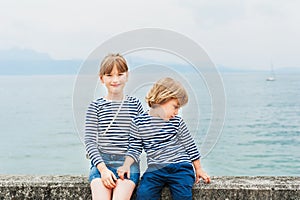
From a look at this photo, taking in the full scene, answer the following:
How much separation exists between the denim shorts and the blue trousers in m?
0.05

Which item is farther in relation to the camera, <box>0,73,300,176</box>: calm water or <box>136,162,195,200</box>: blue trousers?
<box>0,73,300,176</box>: calm water

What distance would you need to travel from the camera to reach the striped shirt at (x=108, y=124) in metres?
3.17

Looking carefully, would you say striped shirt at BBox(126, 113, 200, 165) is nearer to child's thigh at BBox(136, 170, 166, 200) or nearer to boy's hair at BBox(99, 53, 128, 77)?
child's thigh at BBox(136, 170, 166, 200)

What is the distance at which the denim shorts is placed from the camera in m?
3.09

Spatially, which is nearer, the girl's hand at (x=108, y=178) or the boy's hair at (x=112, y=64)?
the girl's hand at (x=108, y=178)

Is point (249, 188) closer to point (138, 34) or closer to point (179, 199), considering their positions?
point (179, 199)

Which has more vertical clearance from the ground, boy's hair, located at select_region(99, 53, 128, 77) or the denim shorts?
boy's hair, located at select_region(99, 53, 128, 77)

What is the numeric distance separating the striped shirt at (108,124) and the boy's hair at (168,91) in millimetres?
192

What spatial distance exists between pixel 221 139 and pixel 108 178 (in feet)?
67.3

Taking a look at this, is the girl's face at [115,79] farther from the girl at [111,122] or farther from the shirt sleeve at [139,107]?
the shirt sleeve at [139,107]

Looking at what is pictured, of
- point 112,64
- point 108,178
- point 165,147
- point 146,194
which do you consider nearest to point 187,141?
point 165,147

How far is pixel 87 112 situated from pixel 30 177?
580 millimetres

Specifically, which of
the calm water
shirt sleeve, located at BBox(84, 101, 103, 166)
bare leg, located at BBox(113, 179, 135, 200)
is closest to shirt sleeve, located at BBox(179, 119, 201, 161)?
bare leg, located at BBox(113, 179, 135, 200)

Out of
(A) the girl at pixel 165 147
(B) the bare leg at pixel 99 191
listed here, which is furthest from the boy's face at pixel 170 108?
(B) the bare leg at pixel 99 191
